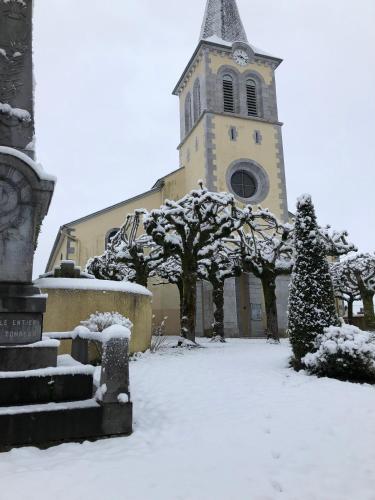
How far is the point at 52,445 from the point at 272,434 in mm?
2281

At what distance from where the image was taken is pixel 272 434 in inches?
174

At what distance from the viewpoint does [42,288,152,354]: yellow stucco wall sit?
30.1 ft

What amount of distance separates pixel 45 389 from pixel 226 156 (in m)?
21.4

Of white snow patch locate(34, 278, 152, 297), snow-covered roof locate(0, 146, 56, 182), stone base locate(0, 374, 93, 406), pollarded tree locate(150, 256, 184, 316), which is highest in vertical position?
pollarded tree locate(150, 256, 184, 316)

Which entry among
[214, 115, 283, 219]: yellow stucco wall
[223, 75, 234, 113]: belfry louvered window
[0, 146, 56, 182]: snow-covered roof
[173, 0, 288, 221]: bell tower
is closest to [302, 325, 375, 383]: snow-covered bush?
[0, 146, 56, 182]: snow-covered roof

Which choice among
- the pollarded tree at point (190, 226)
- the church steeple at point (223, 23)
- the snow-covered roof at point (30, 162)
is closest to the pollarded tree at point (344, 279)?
the pollarded tree at point (190, 226)

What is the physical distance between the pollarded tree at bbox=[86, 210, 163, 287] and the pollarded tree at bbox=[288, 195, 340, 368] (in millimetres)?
6625

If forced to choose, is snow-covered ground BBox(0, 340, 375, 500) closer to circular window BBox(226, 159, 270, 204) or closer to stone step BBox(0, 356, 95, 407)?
stone step BBox(0, 356, 95, 407)

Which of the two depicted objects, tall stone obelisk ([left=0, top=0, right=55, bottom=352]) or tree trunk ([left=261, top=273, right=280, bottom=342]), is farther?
tree trunk ([left=261, top=273, right=280, bottom=342])

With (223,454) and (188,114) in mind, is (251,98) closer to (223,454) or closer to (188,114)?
(188,114)

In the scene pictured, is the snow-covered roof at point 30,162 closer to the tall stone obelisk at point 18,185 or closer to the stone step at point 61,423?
the tall stone obelisk at point 18,185

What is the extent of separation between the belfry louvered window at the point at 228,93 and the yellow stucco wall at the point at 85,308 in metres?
18.2

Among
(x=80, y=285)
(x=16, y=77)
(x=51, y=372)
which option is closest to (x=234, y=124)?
(x=80, y=285)

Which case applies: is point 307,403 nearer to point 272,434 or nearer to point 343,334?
point 272,434
